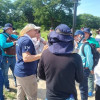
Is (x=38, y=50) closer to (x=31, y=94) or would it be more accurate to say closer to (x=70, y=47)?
(x=31, y=94)

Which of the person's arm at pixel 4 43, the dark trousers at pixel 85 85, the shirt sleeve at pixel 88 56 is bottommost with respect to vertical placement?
the dark trousers at pixel 85 85

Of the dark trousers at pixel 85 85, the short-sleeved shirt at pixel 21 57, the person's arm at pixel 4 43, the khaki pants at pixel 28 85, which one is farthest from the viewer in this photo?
the person's arm at pixel 4 43

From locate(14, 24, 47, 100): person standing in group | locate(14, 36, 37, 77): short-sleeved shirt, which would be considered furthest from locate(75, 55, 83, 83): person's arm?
locate(14, 36, 37, 77): short-sleeved shirt

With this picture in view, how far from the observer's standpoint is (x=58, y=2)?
1795 inches

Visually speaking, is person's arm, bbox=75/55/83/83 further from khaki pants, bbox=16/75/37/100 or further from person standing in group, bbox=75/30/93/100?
person standing in group, bbox=75/30/93/100

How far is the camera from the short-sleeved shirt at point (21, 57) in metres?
2.06

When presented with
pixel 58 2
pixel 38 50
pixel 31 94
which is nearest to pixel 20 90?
pixel 31 94

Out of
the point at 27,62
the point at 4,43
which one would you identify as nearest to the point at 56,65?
the point at 27,62

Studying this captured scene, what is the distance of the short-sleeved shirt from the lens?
2.06m

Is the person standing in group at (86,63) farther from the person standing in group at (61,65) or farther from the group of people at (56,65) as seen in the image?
the person standing in group at (61,65)

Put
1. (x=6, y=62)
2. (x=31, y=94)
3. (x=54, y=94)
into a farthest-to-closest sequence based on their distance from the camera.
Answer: (x=6, y=62)
(x=31, y=94)
(x=54, y=94)

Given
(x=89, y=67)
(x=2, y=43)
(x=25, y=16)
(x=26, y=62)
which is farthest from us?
(x=25, y=16)

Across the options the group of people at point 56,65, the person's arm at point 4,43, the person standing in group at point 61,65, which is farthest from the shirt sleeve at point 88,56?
the person's arm at point 4,43

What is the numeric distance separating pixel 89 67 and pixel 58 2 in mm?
46163
